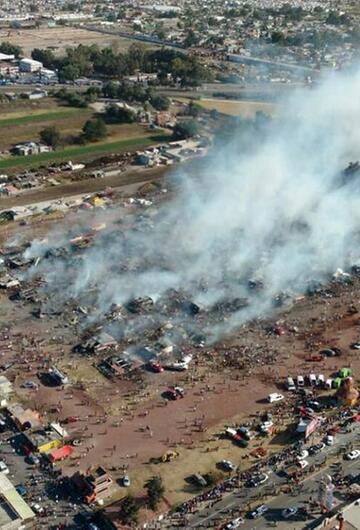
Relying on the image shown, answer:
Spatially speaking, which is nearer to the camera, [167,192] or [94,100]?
[167,192]

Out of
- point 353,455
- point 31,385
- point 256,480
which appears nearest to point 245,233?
point 31,385

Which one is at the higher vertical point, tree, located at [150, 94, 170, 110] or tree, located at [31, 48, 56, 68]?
tree, located at [31, 48, 56, 68]

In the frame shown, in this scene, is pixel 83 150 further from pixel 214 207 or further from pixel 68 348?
pixel 68 348

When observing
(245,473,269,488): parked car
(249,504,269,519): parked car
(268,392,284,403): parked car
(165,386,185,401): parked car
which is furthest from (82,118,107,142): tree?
(249,504,269,519): parked car

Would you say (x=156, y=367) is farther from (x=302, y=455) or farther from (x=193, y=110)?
(x=193, y=110)

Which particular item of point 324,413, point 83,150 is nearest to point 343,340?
point 324,413

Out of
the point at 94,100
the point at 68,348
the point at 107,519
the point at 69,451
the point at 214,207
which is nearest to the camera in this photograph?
the point at 107,519

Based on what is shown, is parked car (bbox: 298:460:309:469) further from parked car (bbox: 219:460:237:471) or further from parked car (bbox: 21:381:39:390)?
parked car (bbox: 21:381:39:390)

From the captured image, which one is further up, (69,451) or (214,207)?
(214,207)
